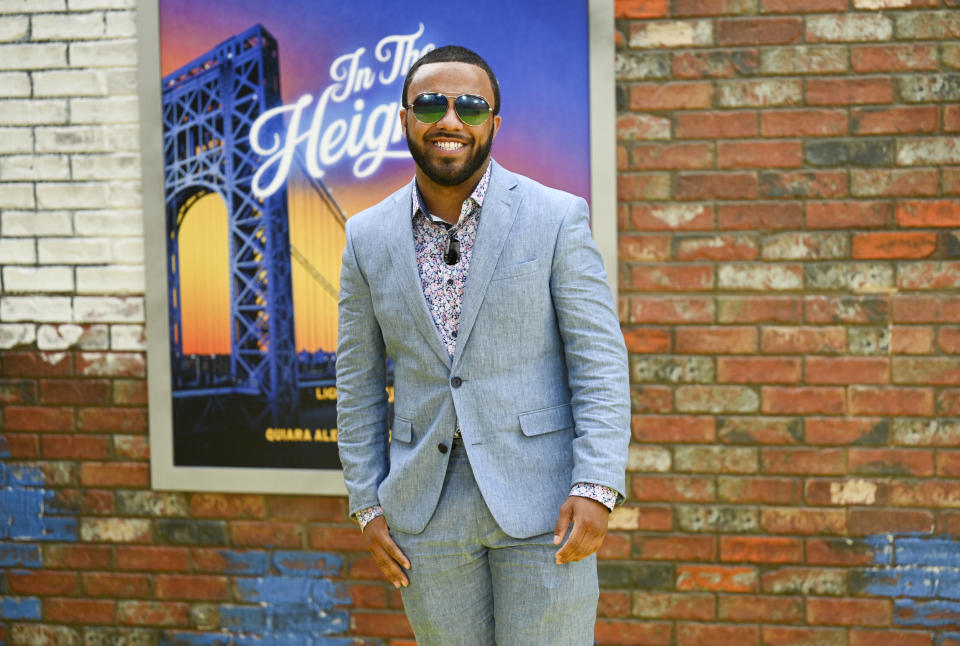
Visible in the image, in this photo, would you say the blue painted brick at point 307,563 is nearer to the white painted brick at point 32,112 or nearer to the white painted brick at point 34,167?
the white painted brick at point 34,167

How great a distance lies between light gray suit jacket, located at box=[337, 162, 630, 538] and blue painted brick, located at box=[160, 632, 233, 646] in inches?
74.1

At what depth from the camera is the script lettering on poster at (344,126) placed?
11.0 feet

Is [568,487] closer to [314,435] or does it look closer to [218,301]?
[314,435]

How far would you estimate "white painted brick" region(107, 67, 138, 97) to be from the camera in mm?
3512

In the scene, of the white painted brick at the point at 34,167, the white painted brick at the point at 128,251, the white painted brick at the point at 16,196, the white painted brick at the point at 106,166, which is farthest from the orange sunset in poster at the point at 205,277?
the white painted brick at the point at 16,196

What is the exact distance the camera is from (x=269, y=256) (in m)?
3.46

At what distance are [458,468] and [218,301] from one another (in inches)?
71.4

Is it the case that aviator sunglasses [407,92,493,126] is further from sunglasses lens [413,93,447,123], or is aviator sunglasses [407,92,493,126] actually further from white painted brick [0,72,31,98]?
white painted brick [0,72,31,98]

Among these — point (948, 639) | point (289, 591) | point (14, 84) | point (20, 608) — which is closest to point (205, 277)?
point (14, 84)

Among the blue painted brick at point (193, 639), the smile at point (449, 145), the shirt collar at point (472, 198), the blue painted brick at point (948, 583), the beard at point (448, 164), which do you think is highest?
the smile at point (449, 145)

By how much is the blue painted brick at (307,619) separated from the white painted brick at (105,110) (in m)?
2.09

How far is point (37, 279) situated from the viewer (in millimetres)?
3629

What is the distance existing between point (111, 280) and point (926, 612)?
11.3 ft

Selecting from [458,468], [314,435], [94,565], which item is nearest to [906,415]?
[458,468]
